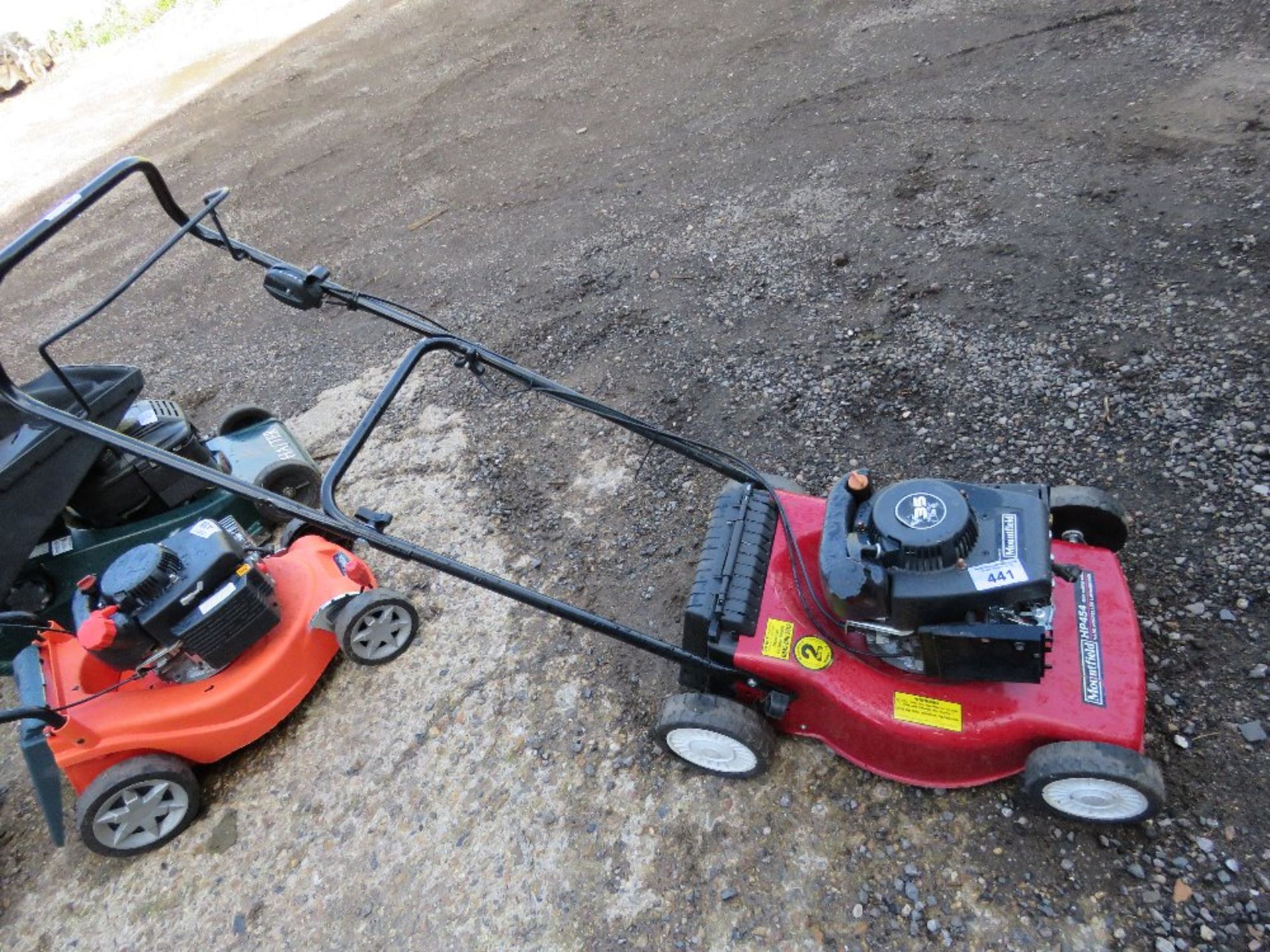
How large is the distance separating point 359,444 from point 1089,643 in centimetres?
198

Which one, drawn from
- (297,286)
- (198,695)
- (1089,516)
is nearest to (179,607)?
(198,695)

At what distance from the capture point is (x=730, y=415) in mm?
3766

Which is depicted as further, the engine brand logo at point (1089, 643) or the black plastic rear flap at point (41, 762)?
the black plastic rear flap at point (41, 762)

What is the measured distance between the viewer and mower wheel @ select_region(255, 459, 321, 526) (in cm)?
365

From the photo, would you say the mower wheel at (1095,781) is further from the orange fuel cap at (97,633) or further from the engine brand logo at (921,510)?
the orange fuel cap at (97,633)

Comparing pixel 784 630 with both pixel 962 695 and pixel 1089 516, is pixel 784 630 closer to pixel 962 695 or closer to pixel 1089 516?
pixel 962 695

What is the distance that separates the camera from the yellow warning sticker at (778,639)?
91.0 inches

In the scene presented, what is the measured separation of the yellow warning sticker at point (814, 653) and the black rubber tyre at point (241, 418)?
280cm

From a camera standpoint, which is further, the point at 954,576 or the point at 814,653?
the point at 814,653

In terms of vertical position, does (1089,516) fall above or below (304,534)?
below

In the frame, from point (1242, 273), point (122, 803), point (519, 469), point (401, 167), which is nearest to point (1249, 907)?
point (1242, 273)

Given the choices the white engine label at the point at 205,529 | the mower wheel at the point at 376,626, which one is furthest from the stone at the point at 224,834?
the white engine label at the point at 205,529

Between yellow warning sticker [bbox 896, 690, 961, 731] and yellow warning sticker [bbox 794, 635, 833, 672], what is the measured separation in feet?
0.65

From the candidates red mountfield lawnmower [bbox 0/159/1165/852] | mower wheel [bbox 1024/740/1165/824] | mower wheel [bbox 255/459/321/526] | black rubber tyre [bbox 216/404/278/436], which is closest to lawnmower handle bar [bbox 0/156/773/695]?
red mountfield lawnmower [bbox 0/159/1165/852]
